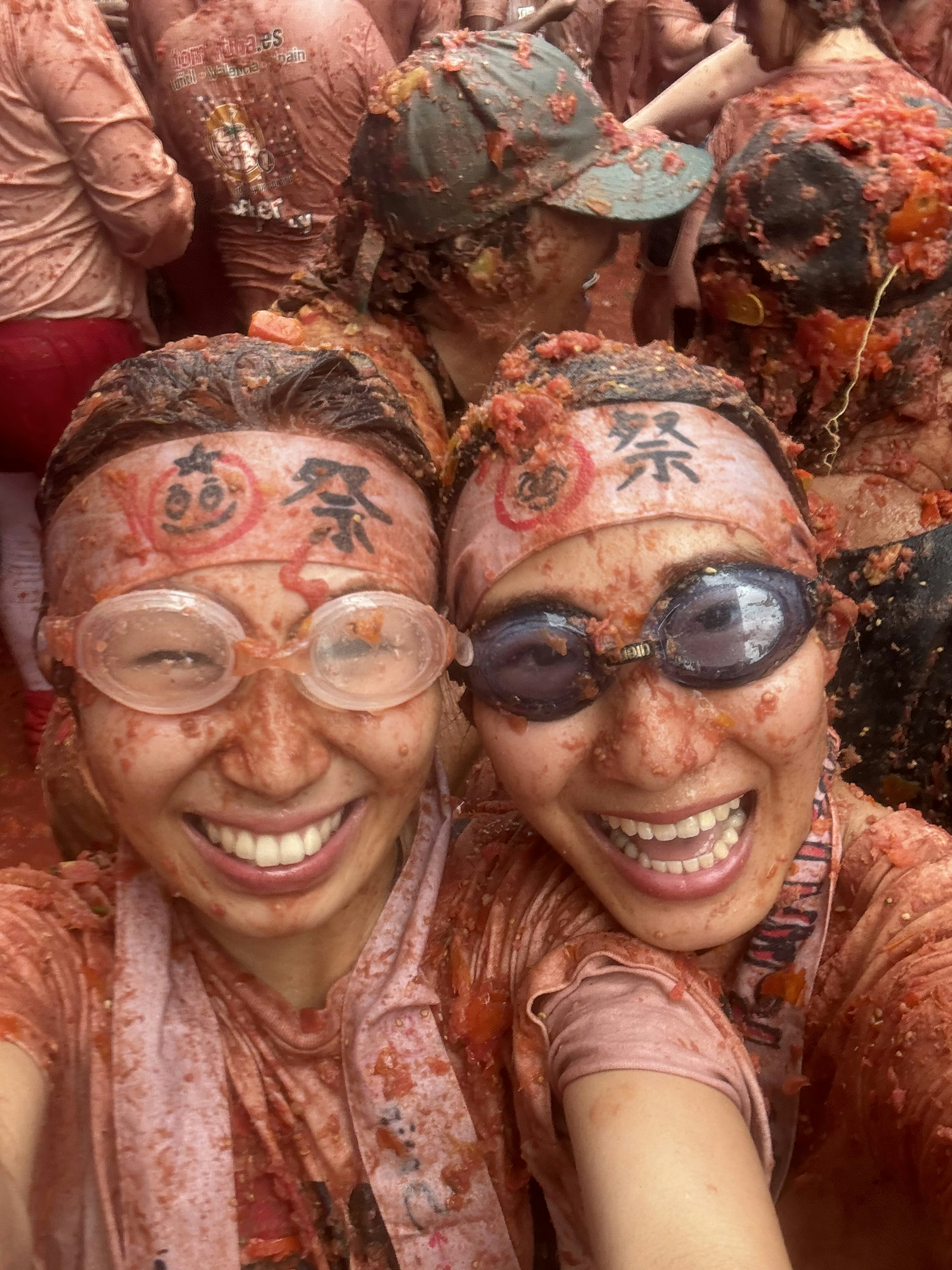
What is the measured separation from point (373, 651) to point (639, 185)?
2335 millimetres

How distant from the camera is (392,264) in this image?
3.30 metres

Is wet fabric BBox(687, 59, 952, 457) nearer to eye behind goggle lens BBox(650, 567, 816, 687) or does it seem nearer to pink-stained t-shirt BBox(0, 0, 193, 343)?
eye behind goggle lens BBox(650, 567, 816, 687)

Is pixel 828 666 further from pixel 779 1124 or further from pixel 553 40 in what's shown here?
pixel 553 40

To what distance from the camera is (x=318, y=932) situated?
1874mm

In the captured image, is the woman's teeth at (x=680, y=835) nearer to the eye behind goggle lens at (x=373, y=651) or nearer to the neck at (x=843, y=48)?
the eye behind goggle lens at (x=373, y=651)

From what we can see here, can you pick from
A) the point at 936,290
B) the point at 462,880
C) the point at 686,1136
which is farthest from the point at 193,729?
the point at 936,290

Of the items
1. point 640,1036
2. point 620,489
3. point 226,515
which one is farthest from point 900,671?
point 226,515

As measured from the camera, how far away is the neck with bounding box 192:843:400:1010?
187 cm

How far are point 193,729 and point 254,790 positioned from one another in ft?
0.47

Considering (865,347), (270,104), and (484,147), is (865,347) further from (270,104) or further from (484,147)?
(270,104)

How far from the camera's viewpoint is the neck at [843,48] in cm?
319

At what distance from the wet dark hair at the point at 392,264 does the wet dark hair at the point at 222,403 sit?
148 cm

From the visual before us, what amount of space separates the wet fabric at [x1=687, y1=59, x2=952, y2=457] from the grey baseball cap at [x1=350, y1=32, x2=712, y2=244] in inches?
22.8

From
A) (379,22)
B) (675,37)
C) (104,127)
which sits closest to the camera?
(104,127)
